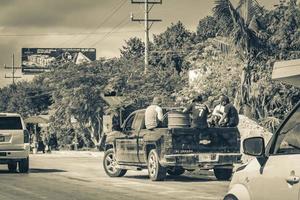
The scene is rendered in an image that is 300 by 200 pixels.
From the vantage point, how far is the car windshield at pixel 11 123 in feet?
74.1

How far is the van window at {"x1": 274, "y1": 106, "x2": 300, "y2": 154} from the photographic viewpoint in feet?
19.3

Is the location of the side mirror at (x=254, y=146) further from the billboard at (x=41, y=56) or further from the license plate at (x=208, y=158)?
the billboard at (x=41, y=56)

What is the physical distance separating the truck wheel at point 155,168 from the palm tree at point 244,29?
1213 cm

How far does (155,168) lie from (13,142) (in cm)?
597

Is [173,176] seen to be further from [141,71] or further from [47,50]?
[47,50]

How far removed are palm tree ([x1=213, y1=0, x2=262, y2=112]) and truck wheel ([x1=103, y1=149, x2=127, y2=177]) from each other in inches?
417

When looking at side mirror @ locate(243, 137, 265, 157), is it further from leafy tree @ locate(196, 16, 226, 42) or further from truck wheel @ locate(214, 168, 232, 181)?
leafy tree @ locate(196, 16, 226, 42)

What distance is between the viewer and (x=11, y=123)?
22.8 m

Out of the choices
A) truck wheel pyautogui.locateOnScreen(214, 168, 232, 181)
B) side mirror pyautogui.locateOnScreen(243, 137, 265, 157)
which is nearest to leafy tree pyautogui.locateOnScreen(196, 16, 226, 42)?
truck wheel pyautogui.locateOnScreen(214, 168, 232, 181)

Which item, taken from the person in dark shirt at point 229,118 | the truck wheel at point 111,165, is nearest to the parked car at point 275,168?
the person in dark shirt at point 229,118

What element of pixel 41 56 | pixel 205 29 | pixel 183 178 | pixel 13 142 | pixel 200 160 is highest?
pixel 41 56

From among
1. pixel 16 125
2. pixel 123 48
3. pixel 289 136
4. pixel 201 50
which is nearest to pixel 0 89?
pixel 123 48

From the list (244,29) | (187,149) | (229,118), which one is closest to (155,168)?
(187,149)

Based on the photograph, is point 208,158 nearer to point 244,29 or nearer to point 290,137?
point 290,137
